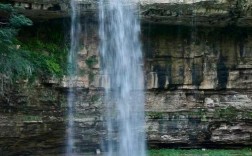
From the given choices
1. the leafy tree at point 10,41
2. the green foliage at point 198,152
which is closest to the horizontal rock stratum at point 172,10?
the leafy tree at point 10,41

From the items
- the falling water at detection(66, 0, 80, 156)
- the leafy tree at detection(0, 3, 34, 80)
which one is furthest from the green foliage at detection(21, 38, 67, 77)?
the leafy tree at detection(0, 3, 34, 80)

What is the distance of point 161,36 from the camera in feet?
40.0

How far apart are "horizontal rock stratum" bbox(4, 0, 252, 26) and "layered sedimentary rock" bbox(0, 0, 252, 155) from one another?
0.37 meters

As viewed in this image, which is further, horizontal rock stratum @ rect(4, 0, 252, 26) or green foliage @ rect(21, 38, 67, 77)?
green foliage @ rect(21, 38, 67, 77)

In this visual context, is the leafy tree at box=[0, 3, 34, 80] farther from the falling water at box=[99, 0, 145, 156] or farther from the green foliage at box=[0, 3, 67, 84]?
the falling water at box=[99, 0, 145, 156]

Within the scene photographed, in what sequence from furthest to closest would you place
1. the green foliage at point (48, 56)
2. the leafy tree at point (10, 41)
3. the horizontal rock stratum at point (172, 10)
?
the green foliage at point (48, 56) → the horizontal rock stratum at point (172, 10) → the leafy tree at point (10, 41)

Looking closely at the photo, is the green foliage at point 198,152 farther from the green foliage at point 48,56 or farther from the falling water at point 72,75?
the green foliage at point 48,56

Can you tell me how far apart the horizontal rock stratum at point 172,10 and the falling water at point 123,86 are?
31.4 inches

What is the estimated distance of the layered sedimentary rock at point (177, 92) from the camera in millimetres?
11688

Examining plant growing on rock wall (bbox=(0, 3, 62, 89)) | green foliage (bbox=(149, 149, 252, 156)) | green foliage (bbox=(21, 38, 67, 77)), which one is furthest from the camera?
green foliage (bbox=(149, 149, 252, 156))

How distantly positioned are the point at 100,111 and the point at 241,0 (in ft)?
14.2

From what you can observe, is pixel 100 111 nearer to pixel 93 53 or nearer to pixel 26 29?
pixel 93 53

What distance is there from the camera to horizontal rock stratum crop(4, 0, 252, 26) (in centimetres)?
1050

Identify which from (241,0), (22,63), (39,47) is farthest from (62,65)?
(241,0)
